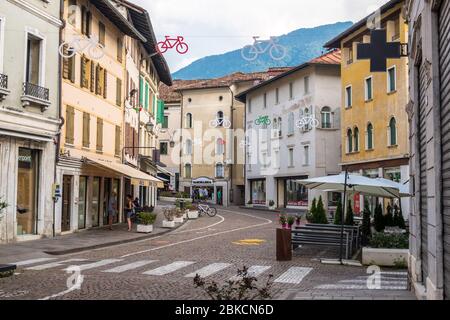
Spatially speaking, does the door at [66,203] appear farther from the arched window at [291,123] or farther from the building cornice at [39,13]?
the arched window at [291,123]

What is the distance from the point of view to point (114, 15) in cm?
2731

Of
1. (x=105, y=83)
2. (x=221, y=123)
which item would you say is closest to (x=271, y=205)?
(x=221, y=123)

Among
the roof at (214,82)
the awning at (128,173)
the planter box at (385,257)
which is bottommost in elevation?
the planter box at (385,257)

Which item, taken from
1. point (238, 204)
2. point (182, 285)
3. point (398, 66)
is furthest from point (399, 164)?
point (238, 204)

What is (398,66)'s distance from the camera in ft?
106

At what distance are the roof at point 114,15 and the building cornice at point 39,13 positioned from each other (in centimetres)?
376

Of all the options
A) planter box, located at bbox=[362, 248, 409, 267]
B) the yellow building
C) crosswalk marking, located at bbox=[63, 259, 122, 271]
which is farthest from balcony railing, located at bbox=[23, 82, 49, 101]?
the yellow building

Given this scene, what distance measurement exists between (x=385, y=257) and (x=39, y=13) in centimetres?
1434

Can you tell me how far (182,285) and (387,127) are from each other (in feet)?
82.7

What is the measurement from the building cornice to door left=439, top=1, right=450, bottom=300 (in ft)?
53.0

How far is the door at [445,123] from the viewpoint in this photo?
20.6 ft

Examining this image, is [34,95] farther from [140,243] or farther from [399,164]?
[399,164]

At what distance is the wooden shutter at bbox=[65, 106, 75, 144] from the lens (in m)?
23.0

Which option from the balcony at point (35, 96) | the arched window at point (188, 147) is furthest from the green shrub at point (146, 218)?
the arched window at point (188, 147)
